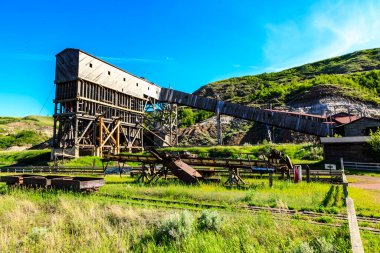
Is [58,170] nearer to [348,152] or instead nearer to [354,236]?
[354,236]

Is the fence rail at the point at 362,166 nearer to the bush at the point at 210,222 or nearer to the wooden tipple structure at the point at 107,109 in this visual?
the wooden tipple structure at the point at 107,109

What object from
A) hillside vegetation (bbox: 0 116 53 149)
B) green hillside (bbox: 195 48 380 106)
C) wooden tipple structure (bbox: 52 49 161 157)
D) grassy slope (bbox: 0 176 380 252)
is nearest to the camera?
grassy slope (bbox: 0 176 380 252)

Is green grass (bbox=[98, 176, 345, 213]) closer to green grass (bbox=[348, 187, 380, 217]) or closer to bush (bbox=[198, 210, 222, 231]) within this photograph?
green grass (bbox=[348, 187, 380, 217])

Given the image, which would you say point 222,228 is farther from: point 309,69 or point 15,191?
point 309,69

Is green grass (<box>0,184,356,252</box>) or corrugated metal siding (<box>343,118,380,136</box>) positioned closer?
green grass (<box>0,184,356,252</box>)

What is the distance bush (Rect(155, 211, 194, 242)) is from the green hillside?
67687 millimetres

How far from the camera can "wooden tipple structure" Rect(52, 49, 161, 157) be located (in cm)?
3791

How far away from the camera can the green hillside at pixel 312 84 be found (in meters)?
67.2

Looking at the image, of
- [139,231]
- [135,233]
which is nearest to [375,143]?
[139,231]

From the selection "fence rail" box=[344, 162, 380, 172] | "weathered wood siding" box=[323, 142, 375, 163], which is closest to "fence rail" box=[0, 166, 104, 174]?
"weathered wood siding" box=[323, 142, 375, 163]

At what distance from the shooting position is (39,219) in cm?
1046

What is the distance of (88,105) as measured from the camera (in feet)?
130

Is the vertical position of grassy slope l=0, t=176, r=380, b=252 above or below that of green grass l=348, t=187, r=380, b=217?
below

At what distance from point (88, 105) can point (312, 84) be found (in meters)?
66.1
